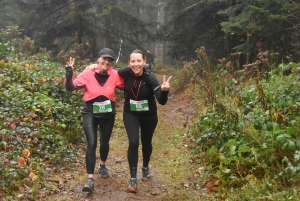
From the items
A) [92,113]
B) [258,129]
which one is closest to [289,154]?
[258,129]

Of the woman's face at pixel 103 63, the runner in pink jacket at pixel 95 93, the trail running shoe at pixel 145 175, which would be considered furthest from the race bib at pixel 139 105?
the trail running shoe at pixel 145 175

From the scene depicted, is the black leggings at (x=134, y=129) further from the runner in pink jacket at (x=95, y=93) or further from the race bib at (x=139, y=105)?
the runner in pink jacket at (x=95, y=93)

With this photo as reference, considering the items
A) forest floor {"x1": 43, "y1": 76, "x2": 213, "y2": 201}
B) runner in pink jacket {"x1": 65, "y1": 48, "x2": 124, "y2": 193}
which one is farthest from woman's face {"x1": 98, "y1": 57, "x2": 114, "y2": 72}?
forest floor {"x1": 43, "y1": 76, "x2": 213, "y2": 201}

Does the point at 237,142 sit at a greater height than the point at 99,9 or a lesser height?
lesser

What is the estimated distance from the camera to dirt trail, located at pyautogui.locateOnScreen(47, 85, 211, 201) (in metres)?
4.89

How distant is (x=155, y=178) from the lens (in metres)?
5.71

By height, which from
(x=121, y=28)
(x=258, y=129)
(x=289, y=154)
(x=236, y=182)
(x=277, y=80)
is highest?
(x=121, y=28)

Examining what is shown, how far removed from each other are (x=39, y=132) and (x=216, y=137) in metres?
3.03

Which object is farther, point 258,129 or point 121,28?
point 121,28

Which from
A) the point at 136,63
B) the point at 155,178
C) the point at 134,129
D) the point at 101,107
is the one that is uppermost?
the point at 136,63

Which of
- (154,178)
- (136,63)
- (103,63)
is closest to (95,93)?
(103,63)

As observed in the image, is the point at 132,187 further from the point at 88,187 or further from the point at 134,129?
the point at 134,129

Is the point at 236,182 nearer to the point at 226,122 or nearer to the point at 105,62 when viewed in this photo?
the point at 226,122

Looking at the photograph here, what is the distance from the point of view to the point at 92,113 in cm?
505
